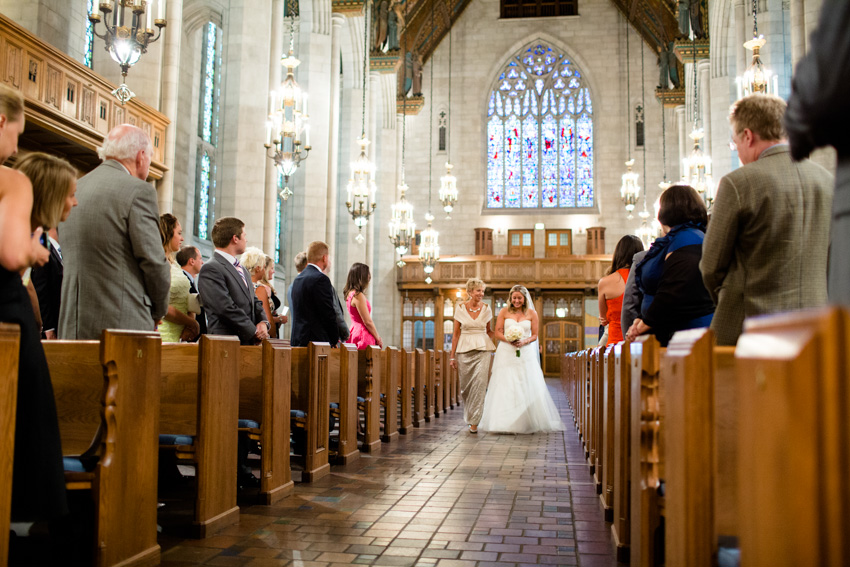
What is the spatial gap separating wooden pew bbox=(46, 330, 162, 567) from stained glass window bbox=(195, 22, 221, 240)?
1369 centimetres

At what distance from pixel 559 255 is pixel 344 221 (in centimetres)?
852

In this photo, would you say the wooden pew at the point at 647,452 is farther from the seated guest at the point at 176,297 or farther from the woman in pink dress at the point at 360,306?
the woman in pink dress at the point at 360,306

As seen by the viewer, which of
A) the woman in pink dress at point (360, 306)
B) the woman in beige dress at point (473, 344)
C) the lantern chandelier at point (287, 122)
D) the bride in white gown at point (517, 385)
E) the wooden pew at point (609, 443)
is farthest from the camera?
the lantern chandelier at point (287, 122)

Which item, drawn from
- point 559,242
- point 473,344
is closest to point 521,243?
point 559,242

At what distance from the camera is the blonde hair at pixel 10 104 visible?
7.72ft

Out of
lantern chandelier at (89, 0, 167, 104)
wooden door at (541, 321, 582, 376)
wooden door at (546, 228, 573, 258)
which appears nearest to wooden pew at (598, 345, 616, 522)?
lantern chandelier at (89, 0, 167, 104)

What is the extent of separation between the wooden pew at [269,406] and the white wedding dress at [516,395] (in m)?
4.04

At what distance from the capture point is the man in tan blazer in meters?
2.68

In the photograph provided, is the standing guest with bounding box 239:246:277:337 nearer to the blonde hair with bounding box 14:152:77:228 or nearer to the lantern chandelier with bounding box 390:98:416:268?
the blonde hair with bounding box 14:152:77:228

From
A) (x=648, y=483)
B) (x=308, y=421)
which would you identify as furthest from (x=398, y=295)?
(x=648, y=483)

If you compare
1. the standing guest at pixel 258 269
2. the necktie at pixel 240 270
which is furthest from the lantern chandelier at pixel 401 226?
the necktie at pixel 240 270

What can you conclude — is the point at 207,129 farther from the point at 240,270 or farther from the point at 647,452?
the point at 647,452

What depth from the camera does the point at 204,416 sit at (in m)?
3.37

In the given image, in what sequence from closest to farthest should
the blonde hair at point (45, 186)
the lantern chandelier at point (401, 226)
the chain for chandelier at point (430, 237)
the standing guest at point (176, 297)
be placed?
the blonde hair at point (45, 186)
the standing guest at point (176, 297)
the lantern chandelier at point (401, 226)
the chain for chandelier at point (430, 237)
